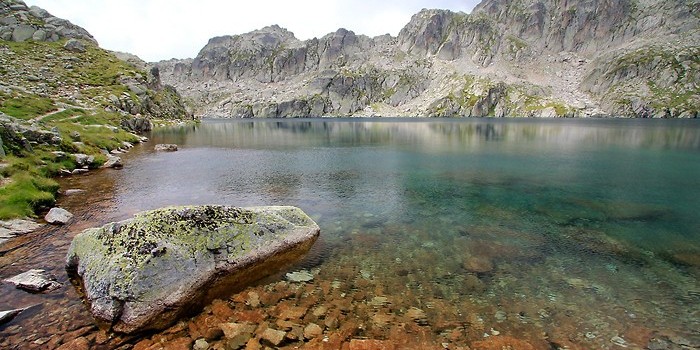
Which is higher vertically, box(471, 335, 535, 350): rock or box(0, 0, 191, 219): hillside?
box(0, 0, 191, 219): hillside

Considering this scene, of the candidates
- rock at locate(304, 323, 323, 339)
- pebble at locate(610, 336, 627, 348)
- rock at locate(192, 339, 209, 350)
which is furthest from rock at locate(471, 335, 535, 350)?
rock at locate(192, 339, 209, 350)

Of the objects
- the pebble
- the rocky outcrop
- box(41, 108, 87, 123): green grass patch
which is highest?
box(41, 108, 87, 123): green grass patch

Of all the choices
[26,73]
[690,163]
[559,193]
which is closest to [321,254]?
[559,193]

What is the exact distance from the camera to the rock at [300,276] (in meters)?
14.9

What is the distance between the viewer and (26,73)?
87.5 meters

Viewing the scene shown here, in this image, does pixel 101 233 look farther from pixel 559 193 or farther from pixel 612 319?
pixel 559 193

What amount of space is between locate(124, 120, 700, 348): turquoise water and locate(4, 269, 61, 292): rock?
1017 cm

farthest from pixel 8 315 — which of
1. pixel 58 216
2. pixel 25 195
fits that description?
pixel 25 195

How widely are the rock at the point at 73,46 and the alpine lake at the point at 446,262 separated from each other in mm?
117575

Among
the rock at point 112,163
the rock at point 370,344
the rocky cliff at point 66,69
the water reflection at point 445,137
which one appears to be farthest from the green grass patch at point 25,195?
the rocky cliff at point 66,69

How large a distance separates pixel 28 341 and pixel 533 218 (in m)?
26.4

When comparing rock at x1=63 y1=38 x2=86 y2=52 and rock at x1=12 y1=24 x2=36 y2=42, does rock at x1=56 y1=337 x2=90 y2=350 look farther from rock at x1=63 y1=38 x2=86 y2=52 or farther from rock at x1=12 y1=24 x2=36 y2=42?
rock at x1=12 y1=24 x2=36 y2=42

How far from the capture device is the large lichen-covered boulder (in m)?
11.2

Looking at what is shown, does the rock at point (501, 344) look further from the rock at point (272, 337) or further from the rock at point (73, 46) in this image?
the rock at point (73, 46)
